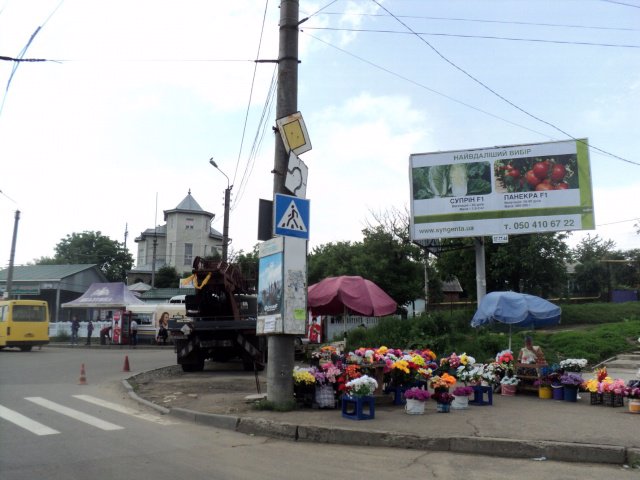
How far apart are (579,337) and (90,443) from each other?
1473cm

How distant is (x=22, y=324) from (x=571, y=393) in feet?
86.8

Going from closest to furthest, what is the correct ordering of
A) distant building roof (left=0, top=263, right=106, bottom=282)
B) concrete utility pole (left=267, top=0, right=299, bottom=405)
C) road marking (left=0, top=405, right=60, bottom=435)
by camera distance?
road marking (left=0, top=405, right=60, bottom=435) < concrete utility pole (left=267, top=0, right=299, bottom=405) < distant building roof (left=0, top=263, right=106, bottom=282)

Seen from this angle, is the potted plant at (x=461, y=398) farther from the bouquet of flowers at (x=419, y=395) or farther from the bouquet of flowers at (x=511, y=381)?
the bouquet of flowers at (x=511, y=381)

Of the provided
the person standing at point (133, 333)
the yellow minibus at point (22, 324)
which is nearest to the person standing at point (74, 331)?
the person standing at point (133, 333)

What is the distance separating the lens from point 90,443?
723 cm

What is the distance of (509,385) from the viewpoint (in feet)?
37.9

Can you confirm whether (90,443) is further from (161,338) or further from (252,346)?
(161,338)

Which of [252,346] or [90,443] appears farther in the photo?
[252,346]

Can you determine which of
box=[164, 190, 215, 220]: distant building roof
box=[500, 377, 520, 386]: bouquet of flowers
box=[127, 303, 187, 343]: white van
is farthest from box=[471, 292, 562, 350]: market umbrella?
box=[164, 190, 215, 220]: distant building roof

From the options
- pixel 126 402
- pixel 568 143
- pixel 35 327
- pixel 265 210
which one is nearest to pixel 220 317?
pixel 126 402

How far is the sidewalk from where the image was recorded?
21.4ft

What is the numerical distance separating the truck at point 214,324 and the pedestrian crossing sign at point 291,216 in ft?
23.9

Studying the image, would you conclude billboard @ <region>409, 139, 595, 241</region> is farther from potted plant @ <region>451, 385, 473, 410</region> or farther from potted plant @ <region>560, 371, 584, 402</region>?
potted plant @ <region>451, 385, 473, 410</region>

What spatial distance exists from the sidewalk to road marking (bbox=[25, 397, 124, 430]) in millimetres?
1271
